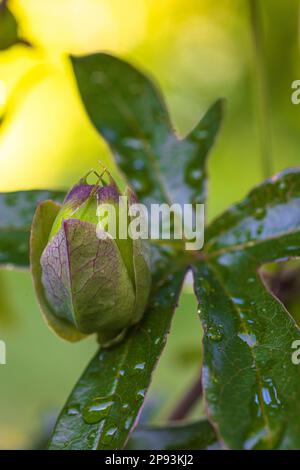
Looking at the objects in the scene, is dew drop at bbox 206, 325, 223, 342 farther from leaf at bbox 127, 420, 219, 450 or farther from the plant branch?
the plant branch

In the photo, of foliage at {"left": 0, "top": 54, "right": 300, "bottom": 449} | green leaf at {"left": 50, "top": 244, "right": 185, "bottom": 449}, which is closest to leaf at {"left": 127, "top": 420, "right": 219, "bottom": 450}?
foliage at {"left": 0, "top": 54, "right": 300, "bottom": 449}

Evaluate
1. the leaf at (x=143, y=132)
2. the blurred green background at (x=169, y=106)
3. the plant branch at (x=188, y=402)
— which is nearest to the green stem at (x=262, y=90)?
the leaf at (x=143, y=132)

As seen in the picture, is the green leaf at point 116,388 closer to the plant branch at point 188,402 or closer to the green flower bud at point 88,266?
the green flower bud at point 88,266

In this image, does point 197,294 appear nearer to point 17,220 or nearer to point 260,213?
point 260,213

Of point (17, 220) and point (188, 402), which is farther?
point (188, 402)

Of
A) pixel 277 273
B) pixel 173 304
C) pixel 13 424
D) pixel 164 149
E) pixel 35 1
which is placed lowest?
pixel 13 424

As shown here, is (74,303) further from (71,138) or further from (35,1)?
(71,138)

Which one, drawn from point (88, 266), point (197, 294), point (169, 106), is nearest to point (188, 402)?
point (197, 294)
